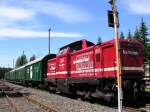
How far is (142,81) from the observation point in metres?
17.2

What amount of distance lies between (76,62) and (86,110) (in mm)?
6543

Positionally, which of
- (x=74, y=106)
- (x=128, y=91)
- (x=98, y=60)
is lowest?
(x=74, y=106)

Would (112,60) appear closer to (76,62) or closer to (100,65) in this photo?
(100,65)

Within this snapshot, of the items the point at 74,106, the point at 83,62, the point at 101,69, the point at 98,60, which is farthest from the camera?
the point at 83,62

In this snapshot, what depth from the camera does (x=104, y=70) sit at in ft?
58.2

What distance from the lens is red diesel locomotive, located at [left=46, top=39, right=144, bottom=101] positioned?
1684 cm

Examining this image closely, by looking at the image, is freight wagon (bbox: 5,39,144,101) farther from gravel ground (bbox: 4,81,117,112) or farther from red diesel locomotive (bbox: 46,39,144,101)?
gravel ground (bbox: 4,81,117,112)

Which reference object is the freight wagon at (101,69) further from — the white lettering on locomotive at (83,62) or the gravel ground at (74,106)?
the gravel ground at (74,106)

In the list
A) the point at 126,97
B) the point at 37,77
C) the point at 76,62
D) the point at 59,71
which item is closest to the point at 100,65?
the point at 126,97

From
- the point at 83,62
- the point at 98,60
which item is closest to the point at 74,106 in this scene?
the point at 98,60

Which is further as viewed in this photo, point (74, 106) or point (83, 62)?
point (83, 62)

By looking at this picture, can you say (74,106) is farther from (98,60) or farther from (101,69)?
(98,60)

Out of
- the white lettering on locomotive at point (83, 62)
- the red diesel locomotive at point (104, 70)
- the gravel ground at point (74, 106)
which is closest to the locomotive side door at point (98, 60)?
the red diesel locomotive at point (104, 70)

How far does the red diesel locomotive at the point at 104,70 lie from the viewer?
16844 millimetres
